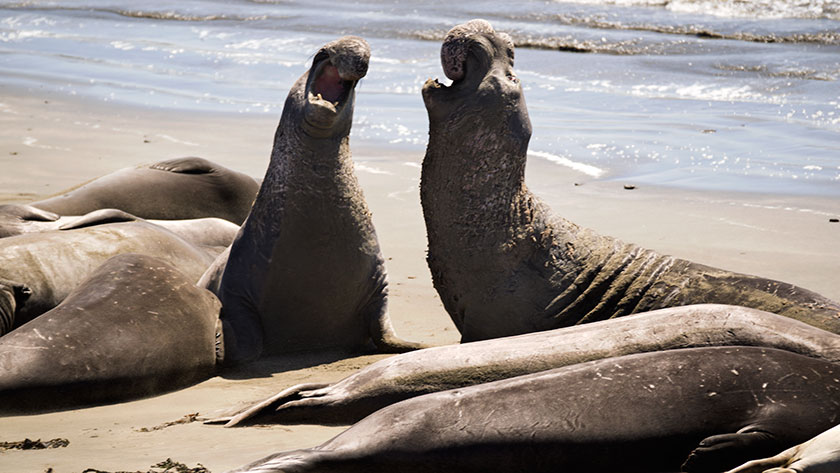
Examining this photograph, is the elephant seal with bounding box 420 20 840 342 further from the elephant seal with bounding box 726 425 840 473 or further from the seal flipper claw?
the elephant seal with bounding box 726 425 840 473

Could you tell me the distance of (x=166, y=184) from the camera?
7520 millimetres

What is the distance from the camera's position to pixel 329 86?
5430 millimetres

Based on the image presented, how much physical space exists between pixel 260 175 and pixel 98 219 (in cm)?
293

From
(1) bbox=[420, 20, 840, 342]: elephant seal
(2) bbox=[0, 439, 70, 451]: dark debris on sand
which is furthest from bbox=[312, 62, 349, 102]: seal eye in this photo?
(2) bbox=[0, 439, 70, 451]: dark debris on sand

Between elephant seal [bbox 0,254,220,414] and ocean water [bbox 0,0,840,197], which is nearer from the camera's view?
elephant seal [bbox 0,254,220,414]

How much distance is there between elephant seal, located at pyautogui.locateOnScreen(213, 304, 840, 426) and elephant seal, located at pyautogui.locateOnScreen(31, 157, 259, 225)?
3.48 meters

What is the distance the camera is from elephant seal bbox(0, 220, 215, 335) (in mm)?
5320

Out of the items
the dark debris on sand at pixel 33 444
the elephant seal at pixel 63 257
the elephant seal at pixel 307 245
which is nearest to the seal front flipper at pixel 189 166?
A: the elephant seal at pixel 63 257

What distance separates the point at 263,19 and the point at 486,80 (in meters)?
17.8

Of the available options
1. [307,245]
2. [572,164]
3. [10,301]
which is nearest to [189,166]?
[307,245]

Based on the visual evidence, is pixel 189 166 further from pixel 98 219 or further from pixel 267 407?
pixel 267 407

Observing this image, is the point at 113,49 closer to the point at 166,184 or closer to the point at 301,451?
the point at 166,184

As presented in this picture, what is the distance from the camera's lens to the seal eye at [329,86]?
5.40 meters

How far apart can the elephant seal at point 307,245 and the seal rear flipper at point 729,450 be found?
2.38 meters
